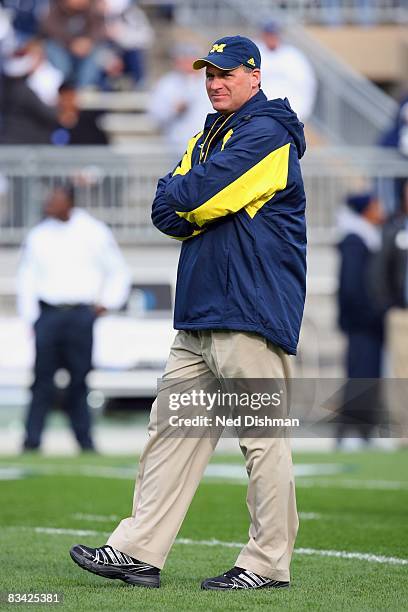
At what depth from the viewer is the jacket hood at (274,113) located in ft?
20.6

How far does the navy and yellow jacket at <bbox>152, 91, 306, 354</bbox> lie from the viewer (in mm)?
6160

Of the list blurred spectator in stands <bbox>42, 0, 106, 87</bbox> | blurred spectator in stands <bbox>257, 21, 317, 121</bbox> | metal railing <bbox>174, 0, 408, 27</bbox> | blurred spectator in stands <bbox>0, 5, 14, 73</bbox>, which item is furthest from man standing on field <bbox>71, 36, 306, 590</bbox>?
metal railing <bbox>174, 0, 408, 27</bbox>

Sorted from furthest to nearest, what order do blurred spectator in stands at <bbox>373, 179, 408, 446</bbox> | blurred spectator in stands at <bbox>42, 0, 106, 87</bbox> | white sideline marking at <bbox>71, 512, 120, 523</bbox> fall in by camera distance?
blurred spectator in stands at <bbox>42, 0, 106, 87</bbox>
blurred spectator in stands at <bbox>373, 179, 408, 446</bbox>
white sideline marking at <bbox>71, 512, 120, 523</bbox>

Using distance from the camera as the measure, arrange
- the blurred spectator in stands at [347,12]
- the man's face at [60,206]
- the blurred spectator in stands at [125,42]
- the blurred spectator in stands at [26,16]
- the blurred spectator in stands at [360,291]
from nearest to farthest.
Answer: the man's face at [60,206], the blurred spectator in stands at [360,291], the blurred spectator in stands at [26,16], the blurred spectator in stands at [125,42], the blurred spectator in stands at [347,12]

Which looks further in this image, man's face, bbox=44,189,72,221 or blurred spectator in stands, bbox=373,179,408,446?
blurred spectator in stands, bbox=373,179,408,446

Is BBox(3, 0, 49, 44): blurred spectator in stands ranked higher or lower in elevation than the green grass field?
higher

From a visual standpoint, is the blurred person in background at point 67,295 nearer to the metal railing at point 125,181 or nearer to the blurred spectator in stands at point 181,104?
the metal railing at point 125,181

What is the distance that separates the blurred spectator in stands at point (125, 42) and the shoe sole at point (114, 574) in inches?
627

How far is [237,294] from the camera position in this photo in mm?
6180

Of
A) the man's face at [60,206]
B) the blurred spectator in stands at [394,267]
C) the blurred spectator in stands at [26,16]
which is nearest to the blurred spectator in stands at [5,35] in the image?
the blurred spectator in stands at [26,16]

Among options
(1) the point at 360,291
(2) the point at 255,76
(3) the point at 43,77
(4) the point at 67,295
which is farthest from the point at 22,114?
(2) the point at 255,76

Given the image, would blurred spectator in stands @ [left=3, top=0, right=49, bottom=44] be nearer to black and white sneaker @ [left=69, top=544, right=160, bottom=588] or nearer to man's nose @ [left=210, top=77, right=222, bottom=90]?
man's nose @ [left=210, top=77, right=222, bottom=90]

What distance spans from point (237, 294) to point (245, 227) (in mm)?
264

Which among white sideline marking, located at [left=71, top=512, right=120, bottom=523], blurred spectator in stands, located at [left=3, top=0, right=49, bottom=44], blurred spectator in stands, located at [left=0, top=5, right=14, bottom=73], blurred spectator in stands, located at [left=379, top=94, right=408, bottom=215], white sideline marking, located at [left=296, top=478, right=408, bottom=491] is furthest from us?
blurred spectator in stands, located at [left=3, top=0, right=49, bottom=44]
